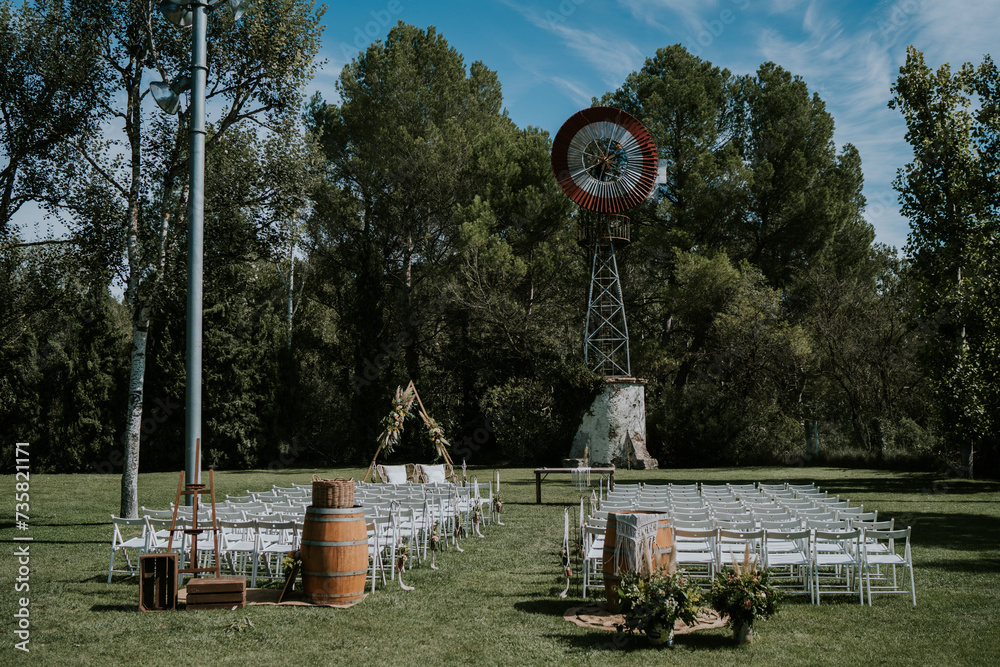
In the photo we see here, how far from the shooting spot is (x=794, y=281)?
32.6 metres

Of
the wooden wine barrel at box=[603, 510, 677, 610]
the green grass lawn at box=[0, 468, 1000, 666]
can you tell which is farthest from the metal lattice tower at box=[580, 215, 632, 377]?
the wooden wine barrel at box=[603, 510, 677, 610]

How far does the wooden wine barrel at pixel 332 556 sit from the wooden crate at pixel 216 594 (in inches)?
23.9

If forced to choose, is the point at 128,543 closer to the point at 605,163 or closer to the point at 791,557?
the point at 791,557

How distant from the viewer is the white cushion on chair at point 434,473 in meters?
15.3

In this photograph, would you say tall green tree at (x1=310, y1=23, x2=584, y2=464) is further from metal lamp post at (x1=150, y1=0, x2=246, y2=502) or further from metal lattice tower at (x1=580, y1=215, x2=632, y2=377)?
metal lamp post at (x1=150, y1=0, x2=246, y2=502)

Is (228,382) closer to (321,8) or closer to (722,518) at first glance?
(321,8)

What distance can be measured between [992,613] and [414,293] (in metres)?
27.6

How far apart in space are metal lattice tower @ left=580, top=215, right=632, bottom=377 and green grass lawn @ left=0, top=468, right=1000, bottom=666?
57.1 feet

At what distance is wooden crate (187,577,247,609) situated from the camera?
272 inches

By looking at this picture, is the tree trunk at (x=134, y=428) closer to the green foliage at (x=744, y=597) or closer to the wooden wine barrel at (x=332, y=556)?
the wooden wine barrel at (x=332, y=556)

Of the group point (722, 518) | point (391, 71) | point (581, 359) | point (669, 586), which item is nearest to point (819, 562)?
point (722, 518)

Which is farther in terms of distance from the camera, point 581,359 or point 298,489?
point 581,359

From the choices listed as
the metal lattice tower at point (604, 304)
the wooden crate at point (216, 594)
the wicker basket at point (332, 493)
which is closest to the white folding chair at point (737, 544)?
A: the wicker basket at point (332, 493)

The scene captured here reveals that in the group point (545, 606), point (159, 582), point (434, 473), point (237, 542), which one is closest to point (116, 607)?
point (159, 582)
